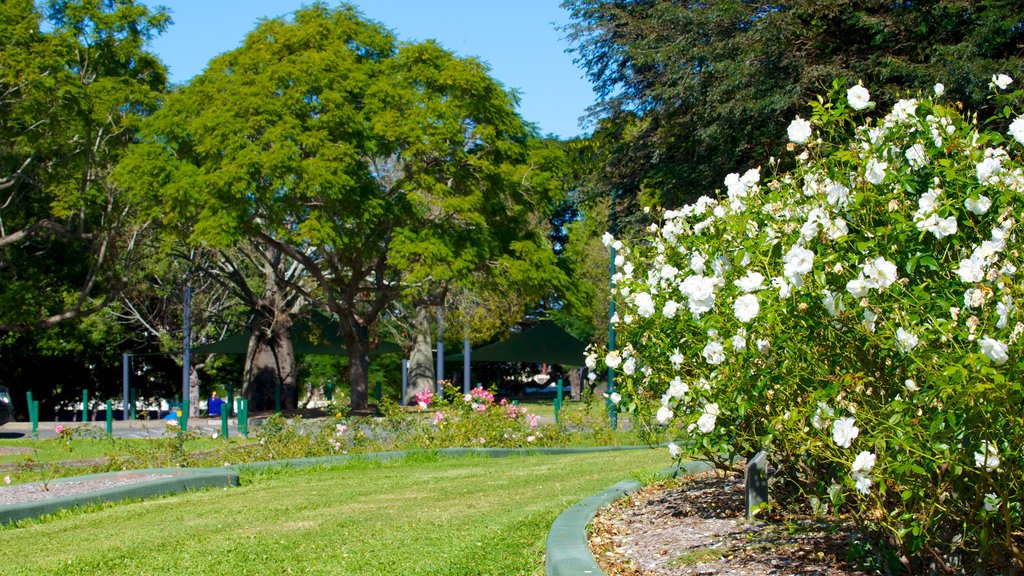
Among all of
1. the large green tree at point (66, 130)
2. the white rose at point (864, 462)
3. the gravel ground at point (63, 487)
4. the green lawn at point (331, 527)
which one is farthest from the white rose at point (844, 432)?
the large green tree at point (66, 130)

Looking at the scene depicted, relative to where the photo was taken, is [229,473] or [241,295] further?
[241,295]

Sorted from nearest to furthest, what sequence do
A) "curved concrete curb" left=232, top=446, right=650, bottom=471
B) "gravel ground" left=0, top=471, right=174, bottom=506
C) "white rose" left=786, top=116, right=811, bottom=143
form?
"white rose" left=786, top=116, right=811, bottom=143
"gravel ground" left=0, top=471, right=174, bottom=506
"curved concrete curb" left=232, top=446, right=650, bottom=471

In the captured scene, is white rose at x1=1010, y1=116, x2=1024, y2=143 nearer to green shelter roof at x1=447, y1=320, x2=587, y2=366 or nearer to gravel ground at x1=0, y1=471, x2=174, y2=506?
gravel ground at x1=0, y1=471, x2=174, y2=506

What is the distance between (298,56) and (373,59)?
2393mm

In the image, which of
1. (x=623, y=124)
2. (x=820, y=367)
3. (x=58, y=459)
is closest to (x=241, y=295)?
(x=623, y=124)

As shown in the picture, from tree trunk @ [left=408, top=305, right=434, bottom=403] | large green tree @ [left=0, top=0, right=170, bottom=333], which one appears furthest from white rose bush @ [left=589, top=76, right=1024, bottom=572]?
tree trunk @ [left=408, top=305, right=434, bottom=403]

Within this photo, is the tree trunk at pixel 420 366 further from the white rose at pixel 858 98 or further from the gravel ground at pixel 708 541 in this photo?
the white rose at pixel 858 98

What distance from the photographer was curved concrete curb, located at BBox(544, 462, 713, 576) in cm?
526

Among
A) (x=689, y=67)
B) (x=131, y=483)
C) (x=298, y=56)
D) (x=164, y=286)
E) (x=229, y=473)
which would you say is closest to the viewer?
(x=131, y=483)

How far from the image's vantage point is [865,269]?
3.84 metres

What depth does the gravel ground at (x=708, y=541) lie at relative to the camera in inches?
205

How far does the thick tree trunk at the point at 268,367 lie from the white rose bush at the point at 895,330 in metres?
31.7

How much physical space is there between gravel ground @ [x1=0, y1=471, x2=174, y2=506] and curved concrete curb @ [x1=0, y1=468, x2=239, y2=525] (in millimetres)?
58

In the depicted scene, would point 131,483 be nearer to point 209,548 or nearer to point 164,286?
point 209,548
